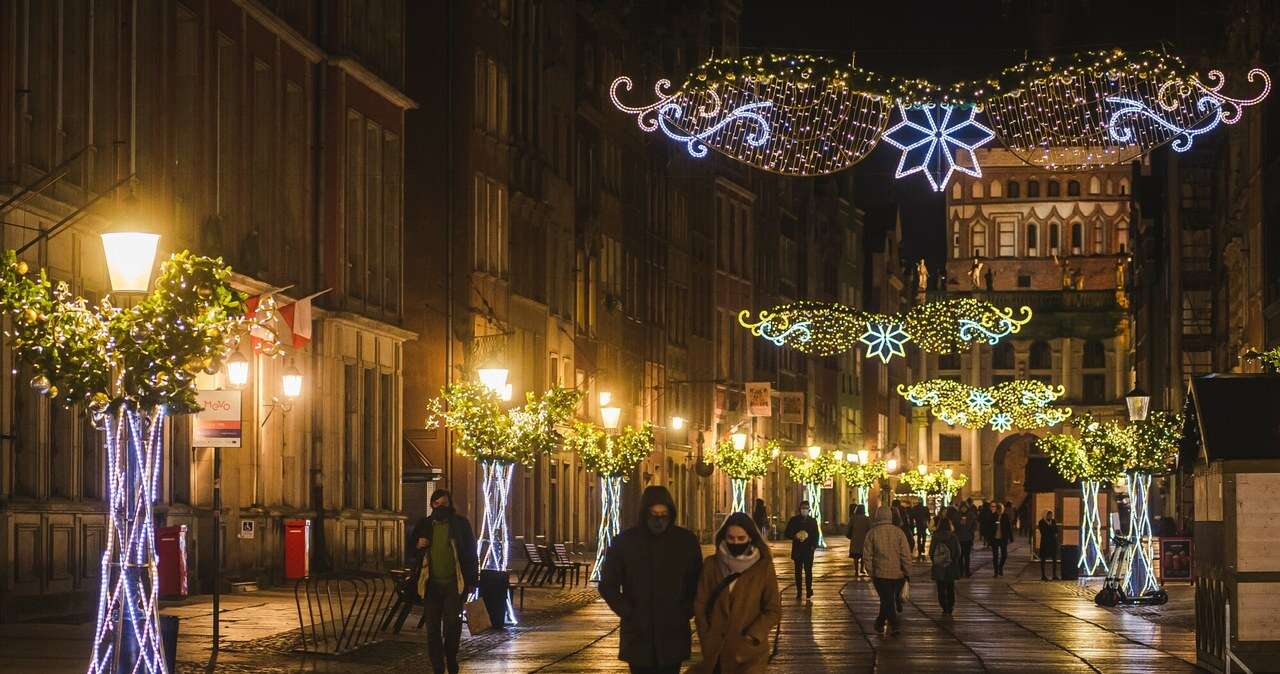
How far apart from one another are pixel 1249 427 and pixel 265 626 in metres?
12.4

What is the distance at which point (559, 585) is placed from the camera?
44906 mm

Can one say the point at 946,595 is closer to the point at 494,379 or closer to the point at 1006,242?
the point at 494,379

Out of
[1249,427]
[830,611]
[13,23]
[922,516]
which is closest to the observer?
[1249,427]

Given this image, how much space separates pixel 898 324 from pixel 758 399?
31467 millimetres

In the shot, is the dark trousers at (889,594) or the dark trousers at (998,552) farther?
the dark trousers at (998,552)

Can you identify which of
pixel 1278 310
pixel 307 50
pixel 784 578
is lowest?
pixel 784 578

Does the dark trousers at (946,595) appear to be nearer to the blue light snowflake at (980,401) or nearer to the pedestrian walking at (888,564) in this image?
the pedestrian walking at (888,564)

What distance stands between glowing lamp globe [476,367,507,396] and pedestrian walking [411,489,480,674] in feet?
56.0

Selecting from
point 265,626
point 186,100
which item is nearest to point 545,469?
point 186,100

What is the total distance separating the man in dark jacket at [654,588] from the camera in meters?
14.1

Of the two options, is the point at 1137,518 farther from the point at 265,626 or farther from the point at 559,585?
the point at 265,626

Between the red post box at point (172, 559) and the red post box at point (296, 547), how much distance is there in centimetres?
637

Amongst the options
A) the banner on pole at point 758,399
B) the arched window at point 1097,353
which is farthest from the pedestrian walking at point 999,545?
the arched window at point 1097,353

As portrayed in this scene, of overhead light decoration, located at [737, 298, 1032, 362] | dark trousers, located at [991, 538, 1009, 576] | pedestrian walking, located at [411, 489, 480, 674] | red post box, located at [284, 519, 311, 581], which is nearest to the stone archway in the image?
dark trousers, located at [991, 538, 1009, 576]
